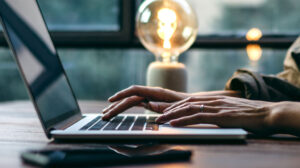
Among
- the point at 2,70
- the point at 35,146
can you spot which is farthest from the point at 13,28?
the point at 2,70

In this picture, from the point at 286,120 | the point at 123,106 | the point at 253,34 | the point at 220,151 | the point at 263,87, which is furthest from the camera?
the point at 253,34

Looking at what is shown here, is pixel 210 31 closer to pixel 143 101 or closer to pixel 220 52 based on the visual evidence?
pixel 220 52

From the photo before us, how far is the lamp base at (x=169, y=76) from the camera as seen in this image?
1026mm

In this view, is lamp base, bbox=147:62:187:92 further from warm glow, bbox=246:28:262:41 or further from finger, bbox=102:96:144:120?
warm glow, bbox=246:28:262:41

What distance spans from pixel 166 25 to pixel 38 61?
543 millimetres

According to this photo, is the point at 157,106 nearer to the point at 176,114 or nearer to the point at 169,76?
the point at 176,114

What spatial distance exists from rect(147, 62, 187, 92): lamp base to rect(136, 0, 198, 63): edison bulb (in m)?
0.08

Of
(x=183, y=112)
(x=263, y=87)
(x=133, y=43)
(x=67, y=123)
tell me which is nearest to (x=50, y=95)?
(x=67, y=123)

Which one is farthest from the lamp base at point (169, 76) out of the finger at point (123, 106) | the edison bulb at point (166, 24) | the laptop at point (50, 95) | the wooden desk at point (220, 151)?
the wooden desk at point (220, 151)

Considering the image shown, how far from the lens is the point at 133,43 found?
1687 mm

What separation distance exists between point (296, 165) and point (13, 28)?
0.51m

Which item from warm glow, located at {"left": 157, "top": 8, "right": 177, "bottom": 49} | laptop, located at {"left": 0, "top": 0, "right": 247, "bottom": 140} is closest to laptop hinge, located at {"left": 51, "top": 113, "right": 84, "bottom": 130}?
laptop, located at {"left": 0, "top": 0, "right": 247, "bottom": 140}

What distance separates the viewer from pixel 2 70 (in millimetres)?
1800

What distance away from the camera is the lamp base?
3.37 ft
